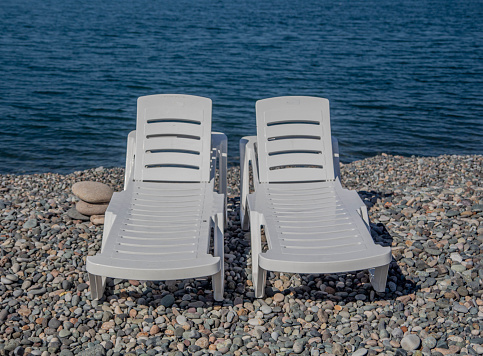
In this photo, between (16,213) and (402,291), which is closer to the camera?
(402,291)

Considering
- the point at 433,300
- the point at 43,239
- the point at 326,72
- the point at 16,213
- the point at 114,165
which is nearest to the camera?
the point at 433,300

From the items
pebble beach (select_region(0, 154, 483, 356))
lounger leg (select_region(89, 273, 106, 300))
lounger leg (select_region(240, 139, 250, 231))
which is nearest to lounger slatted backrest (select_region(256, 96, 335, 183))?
lounger leg (select_region(240, 139, 250, 231))

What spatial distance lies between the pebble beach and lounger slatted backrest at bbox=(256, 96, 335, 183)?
0.75 m

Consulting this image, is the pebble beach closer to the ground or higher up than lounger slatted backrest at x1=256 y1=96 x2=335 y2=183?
closer to the ground

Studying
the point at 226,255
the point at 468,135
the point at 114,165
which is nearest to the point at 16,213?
the point at 226,255

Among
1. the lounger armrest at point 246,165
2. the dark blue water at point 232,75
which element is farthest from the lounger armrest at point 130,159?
the dark blue water at point 232,75

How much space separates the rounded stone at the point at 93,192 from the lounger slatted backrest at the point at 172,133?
2.12 ft

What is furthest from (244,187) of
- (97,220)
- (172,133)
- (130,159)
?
(97,220)

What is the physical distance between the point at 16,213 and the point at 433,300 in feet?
13.1

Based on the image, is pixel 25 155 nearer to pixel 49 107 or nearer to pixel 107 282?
pixel 49 107

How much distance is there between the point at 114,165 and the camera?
397 inches

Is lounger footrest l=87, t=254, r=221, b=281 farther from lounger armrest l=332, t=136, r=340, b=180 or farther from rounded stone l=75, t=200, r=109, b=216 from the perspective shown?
lounger armrest l=332, t=136, r=340, b=180

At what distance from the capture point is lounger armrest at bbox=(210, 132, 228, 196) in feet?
17.0

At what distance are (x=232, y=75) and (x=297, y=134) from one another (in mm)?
11901
